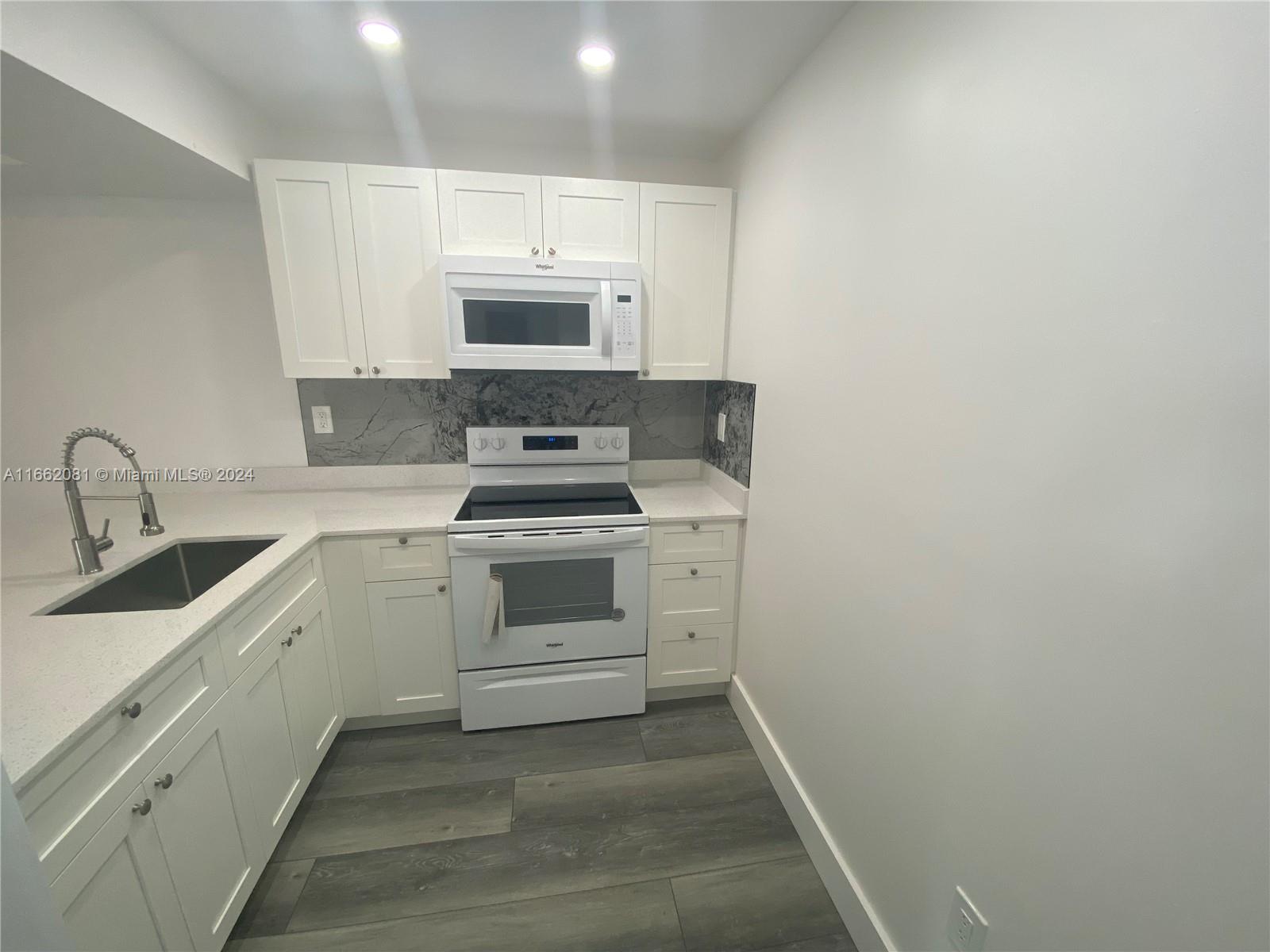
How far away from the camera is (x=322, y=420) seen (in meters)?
2.22

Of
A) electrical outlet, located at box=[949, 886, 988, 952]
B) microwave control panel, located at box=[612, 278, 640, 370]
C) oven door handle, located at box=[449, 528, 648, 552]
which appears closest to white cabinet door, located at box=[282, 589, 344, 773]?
oven door handle, located at box=[449, 528, 648, 552]

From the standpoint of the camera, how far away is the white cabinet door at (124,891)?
2.62 feet

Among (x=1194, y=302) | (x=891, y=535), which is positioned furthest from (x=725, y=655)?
(x=1194, y=302)

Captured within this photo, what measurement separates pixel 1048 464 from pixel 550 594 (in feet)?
5.38

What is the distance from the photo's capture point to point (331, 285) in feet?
6.11

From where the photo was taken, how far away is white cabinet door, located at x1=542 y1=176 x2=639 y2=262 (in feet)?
6.25

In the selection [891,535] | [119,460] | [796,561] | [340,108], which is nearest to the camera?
[891,535]

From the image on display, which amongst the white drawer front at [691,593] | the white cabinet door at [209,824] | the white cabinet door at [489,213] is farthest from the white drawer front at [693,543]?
the white cabinet door at [209,824]

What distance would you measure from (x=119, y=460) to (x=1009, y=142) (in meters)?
3.21

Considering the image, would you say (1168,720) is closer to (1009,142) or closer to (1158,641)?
(1158,641)

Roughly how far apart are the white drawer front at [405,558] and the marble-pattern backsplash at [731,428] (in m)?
1.28

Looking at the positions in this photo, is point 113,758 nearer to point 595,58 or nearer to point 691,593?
point 691,593

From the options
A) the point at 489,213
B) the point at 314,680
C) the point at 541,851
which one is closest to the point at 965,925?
the point at 541,851

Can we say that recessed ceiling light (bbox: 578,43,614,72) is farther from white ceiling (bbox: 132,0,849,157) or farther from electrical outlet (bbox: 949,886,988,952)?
electrical outlet (bbox: 949,886,988,952)
